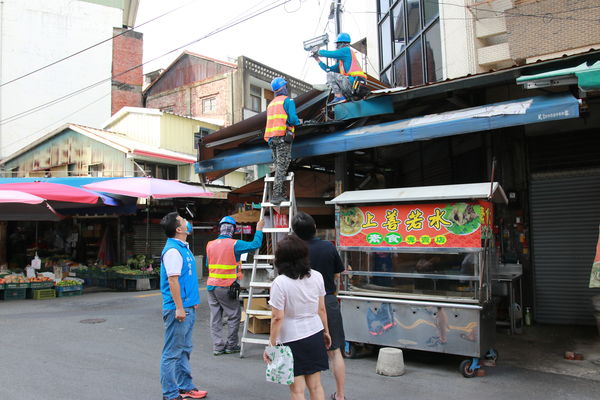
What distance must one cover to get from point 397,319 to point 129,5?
31.6 metres

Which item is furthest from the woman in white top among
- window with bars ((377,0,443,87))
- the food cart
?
window with bars ((377,0,443,87))

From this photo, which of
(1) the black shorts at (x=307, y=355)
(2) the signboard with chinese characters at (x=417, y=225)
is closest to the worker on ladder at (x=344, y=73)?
(2) the signboard with chinese characters at (x=417, y=225)

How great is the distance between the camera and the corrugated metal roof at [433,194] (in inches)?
219

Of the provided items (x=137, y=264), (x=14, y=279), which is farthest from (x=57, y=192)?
(x=137, y=264)

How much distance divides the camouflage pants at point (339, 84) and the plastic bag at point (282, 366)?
4.77m

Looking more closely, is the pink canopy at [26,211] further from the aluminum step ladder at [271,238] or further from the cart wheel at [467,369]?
the cart wheel at [467,369]

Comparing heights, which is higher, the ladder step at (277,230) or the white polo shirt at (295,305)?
the ladder step at (277,230)

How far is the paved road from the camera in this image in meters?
4.95

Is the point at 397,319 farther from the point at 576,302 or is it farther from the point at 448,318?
the point at 576,302

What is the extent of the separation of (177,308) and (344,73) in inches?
186

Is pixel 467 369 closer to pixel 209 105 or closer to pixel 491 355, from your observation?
pixel 491 355

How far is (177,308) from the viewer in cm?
445

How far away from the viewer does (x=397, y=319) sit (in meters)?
5.93

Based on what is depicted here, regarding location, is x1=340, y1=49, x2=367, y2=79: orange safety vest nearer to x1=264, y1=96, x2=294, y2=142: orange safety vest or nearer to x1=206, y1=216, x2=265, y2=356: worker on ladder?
x1=264, y1=96, x2=294, y2=142: orange safety vest
